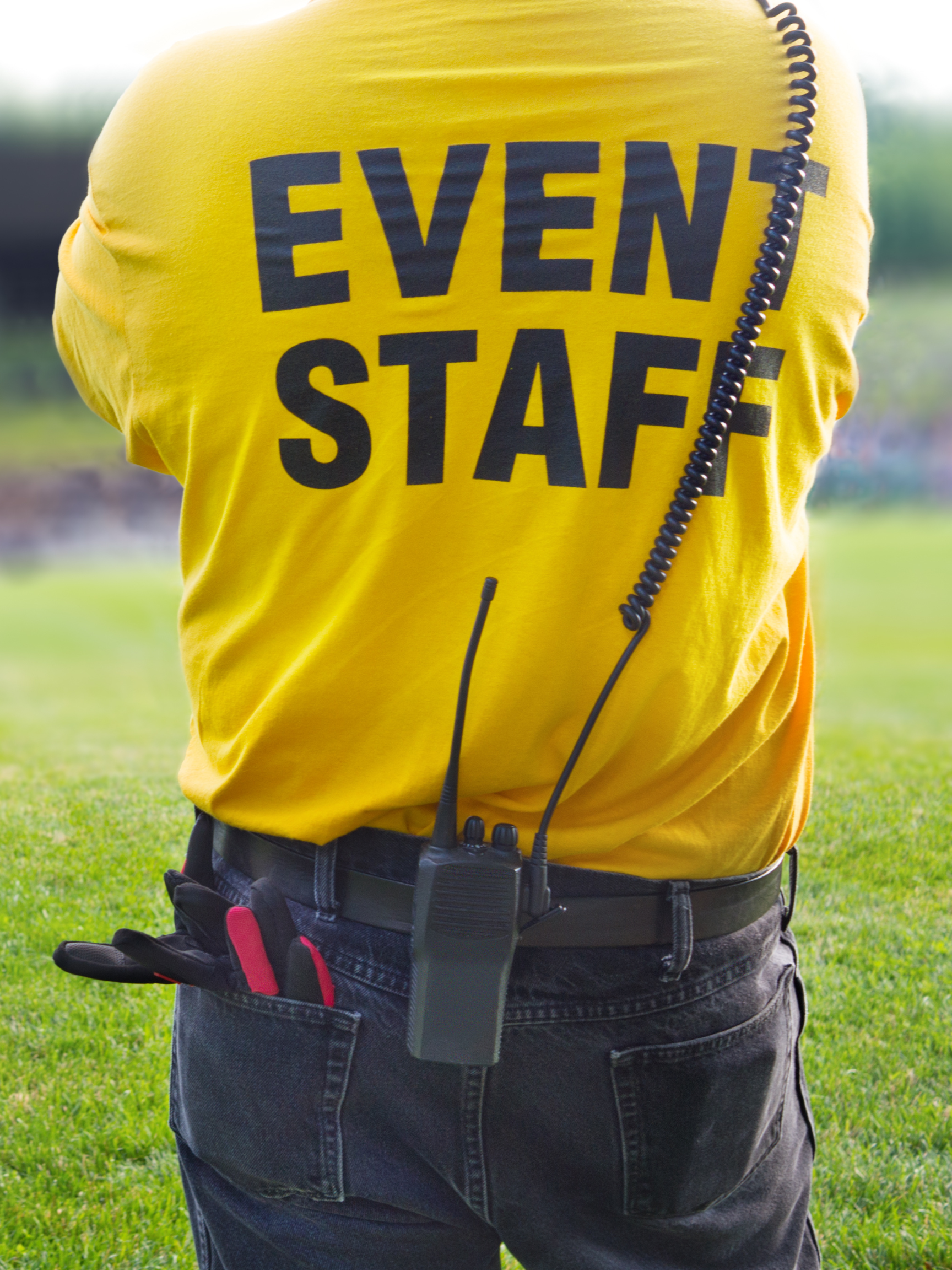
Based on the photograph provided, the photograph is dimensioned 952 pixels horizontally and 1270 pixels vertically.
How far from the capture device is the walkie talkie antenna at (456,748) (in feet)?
2.49

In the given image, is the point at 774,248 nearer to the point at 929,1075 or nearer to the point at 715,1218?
the point at 715,1218

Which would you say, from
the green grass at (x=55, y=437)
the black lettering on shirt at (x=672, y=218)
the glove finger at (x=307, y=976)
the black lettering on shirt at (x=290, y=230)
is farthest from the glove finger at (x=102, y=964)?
the green grass at (x=55, y=437)

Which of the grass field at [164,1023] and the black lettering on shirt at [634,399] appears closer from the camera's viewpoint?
the black lettering on shirt at [634,399]

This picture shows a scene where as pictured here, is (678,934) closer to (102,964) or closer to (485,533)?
(485,533)

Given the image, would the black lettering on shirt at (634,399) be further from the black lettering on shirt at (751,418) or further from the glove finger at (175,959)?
the glove finger at (175,959)

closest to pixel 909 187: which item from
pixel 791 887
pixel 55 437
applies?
pixel 791 887

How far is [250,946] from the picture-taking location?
0.83 meters

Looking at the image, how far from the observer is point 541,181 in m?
0.75

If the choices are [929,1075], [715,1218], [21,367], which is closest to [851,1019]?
[929,1075]

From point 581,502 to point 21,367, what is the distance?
7.88ft

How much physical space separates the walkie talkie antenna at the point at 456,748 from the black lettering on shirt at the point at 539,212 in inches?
8.1

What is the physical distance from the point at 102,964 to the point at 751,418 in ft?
2.09

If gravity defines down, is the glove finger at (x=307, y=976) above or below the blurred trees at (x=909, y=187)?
below

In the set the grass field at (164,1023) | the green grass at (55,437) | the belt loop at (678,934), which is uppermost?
the belt loop at (678,934)
